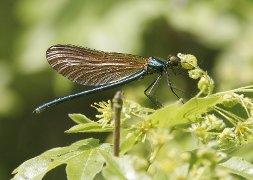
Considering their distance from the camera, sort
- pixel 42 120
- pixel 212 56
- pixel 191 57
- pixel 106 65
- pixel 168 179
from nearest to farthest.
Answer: pixel 168 179, pixel 191 57, pixel 106 65, pixel 212 56, pixel 42 120

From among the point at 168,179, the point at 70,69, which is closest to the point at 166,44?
the point at 70,69

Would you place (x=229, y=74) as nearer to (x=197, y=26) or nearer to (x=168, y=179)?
(x=197, y=26)

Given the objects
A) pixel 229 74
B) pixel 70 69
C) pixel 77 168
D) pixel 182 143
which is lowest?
pixel 182 143

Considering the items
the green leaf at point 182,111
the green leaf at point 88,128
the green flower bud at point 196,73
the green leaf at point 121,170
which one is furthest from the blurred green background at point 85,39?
the green leaf at point 121,170

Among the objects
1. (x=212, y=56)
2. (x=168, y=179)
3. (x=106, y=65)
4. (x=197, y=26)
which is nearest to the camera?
(x=168, y=179)

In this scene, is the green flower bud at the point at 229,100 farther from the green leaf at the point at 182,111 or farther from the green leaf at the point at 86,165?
the green leaf at the point at 86,165

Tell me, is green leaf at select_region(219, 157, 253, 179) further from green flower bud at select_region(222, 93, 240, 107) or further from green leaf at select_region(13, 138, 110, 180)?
green leaf at select_region(13, 138, 110, 180)

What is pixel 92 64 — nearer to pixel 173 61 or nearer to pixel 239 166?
pixel 173 61

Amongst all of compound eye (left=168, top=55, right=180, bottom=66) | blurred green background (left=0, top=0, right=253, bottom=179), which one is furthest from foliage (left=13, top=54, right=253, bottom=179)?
blurred green background (left=0, top=0, right=253, bottom=179)
